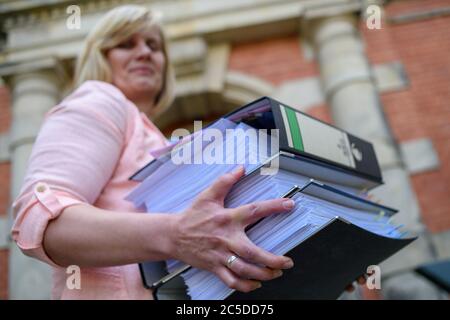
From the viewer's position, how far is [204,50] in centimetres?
370

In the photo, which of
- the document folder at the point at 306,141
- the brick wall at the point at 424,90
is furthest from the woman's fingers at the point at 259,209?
the brick wall at the point at 424,90

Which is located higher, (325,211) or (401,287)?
(325,211)

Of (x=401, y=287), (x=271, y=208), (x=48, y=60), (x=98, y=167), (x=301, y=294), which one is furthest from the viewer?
(x=48, y=60)

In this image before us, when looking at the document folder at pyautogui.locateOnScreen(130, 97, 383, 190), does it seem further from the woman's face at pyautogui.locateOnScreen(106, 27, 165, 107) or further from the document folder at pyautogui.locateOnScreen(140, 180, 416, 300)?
the woman's face at pyautogui.locateOnScreen(106, 27, 165, 107)

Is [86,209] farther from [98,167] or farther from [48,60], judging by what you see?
[48,60]

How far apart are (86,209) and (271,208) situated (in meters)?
0.35

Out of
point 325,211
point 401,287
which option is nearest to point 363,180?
point 325,211

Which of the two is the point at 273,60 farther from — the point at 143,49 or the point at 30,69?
the point at 143,49

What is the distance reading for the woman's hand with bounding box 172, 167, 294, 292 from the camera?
2.52ft

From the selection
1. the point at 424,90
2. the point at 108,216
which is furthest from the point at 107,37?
the point at 424,90

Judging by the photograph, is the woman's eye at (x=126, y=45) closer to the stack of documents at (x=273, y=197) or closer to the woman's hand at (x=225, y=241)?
the stack of documents at (x=273, y=197)

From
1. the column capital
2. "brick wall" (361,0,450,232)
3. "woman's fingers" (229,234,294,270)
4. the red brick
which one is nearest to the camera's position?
"woman's fingers" (229,234,294,270)

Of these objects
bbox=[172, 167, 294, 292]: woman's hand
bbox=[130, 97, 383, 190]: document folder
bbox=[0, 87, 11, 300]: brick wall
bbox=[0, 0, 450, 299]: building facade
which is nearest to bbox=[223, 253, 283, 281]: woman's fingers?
bbox=[172, 167, 294, 292]: woman's hand

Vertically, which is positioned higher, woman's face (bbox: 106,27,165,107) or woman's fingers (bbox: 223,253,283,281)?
woman's face (bbox: 106,27,165,107)
